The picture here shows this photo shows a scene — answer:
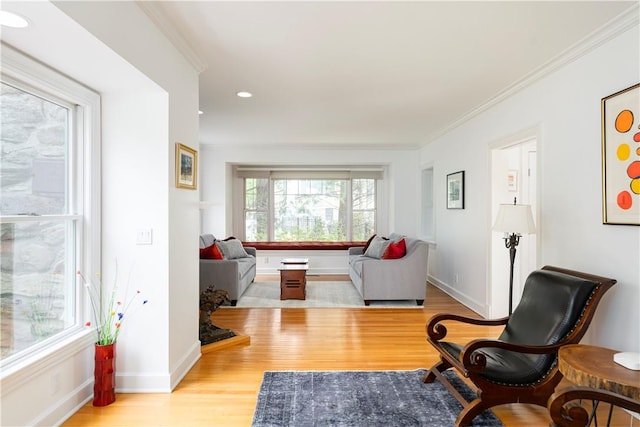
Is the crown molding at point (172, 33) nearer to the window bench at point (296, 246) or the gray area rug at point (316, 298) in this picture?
the gray area rug at point (316, 298)

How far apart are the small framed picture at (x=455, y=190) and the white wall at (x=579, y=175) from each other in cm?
63

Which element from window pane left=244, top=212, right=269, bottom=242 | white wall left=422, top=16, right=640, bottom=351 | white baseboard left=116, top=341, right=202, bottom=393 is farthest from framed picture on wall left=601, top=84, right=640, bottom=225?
window pane left=244, top=212, right=269, bottom=242

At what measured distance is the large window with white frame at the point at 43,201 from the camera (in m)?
1.92

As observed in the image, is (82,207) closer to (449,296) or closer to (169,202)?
(169,202)

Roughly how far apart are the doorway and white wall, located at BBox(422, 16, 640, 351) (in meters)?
0.07

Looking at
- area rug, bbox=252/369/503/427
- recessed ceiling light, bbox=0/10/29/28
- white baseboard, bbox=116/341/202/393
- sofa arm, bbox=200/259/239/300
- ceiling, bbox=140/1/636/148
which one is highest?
ceiling, bbox=140/1/636/148

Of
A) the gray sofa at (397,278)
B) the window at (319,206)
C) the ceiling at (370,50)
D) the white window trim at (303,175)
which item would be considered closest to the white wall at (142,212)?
the ceiling at (370,50)

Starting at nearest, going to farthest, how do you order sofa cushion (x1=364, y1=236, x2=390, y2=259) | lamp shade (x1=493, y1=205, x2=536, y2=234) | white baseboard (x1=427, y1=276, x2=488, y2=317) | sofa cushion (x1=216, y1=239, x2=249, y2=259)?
lamp shade (x1=493, y1=205, x2=536, y2=234)
white baseboard (x1=427, y1=276, x2=488, y2=317)
sofa cushion (x1=216, y1=239, x2=249, y2=259)
sofa cushion (x1=364, y1=236, x2=390, y2=259)

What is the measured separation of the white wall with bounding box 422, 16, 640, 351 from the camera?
234cm

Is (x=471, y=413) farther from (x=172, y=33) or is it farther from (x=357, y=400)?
(x=172, y=33)

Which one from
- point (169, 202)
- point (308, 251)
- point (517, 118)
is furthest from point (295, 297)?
point (517, 118)

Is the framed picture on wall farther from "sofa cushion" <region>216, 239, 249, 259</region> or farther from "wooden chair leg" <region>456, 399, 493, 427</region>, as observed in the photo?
"sofa cushion" <region>216, 239, 249, 259</region>

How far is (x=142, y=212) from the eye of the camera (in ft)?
8.28

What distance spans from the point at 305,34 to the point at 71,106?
163 centimetres
